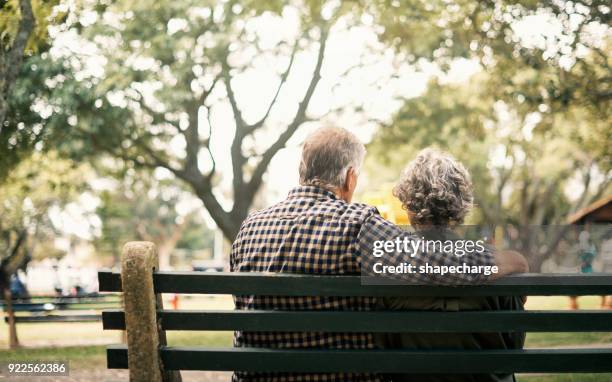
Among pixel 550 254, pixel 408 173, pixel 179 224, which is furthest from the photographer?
pixel 179 224

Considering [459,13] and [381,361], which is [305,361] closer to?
[381,361]

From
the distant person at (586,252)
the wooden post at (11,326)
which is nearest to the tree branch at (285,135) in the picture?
the wooden post at (11,326)

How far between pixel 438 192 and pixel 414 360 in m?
0.61

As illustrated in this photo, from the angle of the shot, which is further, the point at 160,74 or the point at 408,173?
the point at 160,74

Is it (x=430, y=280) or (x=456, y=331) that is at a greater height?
(x=430, y=280)

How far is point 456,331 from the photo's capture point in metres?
2.41

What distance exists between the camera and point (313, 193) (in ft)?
9.14

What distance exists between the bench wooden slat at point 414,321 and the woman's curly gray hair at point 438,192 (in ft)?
1.37

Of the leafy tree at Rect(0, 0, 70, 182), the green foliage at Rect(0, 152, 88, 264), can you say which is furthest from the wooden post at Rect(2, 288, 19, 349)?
the green foliage at Rect(0, 152, 88, 264)

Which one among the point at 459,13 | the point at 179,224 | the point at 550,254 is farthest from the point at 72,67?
→ the point at 179,224

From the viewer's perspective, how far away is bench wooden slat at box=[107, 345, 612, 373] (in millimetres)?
2420

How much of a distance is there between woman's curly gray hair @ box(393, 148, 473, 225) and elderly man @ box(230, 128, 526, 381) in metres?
0.18

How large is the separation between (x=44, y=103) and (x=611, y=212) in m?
19.4

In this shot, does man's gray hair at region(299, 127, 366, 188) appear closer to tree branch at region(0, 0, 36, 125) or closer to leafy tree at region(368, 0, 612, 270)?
leafy tree at region(368, 0, 612, 270)
